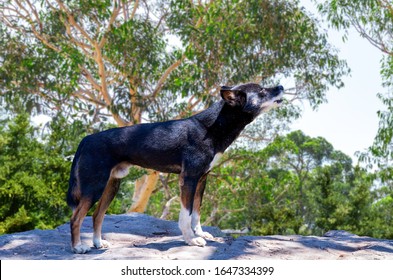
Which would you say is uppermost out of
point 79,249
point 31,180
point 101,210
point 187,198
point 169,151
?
point 31,180

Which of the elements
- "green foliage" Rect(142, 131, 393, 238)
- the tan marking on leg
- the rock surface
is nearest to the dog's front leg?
the rock surface

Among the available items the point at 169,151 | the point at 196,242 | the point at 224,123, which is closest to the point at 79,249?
the point at 196,242

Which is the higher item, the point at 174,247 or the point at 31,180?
the point at 31,180

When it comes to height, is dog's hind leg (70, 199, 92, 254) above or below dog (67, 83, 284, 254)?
below

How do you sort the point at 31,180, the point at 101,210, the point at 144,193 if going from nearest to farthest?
the point at 101,210 < the point at 31,180 < the point at 144,193

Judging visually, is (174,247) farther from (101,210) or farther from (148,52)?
(148,52)

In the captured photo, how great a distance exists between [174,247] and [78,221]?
2.98 ft

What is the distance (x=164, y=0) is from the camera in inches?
564

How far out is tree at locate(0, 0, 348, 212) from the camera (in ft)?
41.6

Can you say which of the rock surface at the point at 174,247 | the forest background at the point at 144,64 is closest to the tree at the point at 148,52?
the forest background at the point at 144,64

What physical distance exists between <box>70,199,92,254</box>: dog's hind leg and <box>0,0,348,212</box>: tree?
317 inches

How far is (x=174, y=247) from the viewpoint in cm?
480

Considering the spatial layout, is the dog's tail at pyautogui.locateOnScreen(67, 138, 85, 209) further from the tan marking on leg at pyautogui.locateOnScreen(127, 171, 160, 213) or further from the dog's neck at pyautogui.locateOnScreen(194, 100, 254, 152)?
the tan marking on leg at pyautogui.locateOnScreen(127, 171, 160, 213)

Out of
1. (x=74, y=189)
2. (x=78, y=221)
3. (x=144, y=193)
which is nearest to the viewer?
(x=78, y=221)
